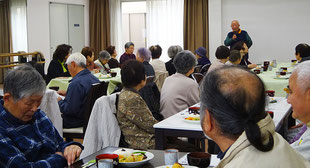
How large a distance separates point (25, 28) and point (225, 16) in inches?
201

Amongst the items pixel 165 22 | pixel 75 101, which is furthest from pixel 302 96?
pixel 165 22

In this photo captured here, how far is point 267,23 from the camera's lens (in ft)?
35.0

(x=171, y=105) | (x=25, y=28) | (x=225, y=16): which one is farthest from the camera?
(x=225, y=16)

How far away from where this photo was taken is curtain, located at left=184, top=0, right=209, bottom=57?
432 inches

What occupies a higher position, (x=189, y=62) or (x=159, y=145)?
(x=189, y=62)

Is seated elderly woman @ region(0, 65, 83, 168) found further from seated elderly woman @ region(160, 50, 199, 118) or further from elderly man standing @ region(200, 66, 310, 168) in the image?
seated elderly woman @ region(160, 50, 199, 118)

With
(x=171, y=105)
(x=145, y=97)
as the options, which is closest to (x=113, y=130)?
(x=145, y=97)

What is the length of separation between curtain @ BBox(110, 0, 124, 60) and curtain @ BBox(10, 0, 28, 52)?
9.30 ft

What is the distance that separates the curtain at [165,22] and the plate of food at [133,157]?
9484mm

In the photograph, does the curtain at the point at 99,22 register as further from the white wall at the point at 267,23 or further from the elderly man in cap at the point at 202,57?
the elderly man in cap at the point at 202,57

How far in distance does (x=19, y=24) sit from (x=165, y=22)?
12.7ft

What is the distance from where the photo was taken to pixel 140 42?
40.3ft

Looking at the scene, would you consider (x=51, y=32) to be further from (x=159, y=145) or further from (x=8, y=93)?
(x=8, y=93)

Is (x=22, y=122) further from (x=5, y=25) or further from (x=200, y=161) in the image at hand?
(x=5, y=25)
